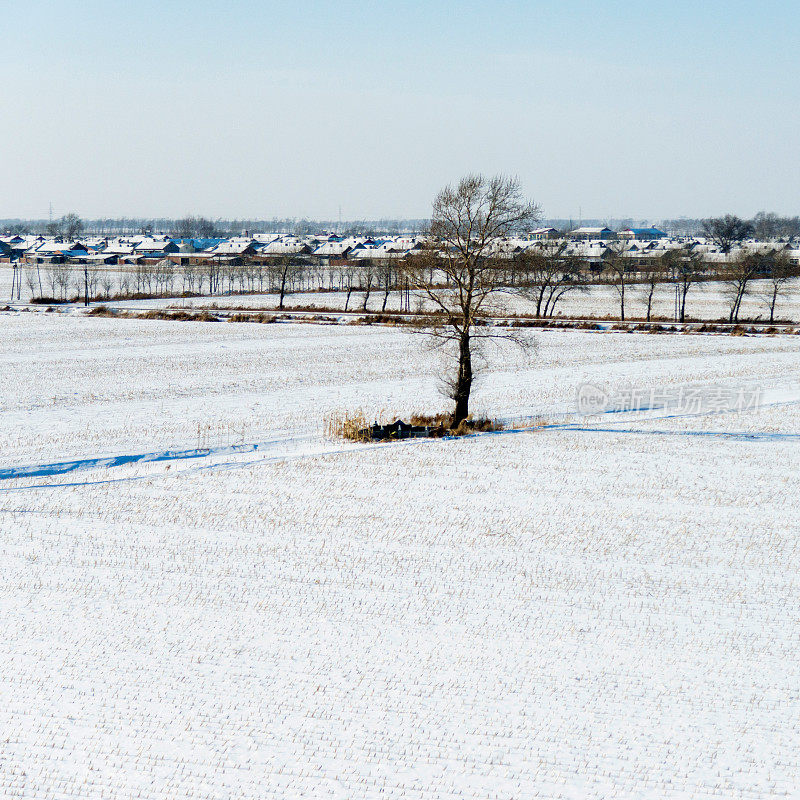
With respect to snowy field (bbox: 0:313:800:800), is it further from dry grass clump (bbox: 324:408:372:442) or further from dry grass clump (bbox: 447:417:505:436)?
dry grass clump (bbox: 447:417:505:436)

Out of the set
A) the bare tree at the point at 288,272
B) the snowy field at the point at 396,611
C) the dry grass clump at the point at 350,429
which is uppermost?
the bare tree at the point at 288,272

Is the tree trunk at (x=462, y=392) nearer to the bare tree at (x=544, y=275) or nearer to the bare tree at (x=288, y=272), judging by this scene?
the bare tree at (x=544, y=275)

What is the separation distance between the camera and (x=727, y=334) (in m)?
58.1

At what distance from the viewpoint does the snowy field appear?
8.93 meters

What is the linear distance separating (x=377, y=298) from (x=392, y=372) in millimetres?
54433

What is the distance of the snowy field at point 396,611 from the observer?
893 cm

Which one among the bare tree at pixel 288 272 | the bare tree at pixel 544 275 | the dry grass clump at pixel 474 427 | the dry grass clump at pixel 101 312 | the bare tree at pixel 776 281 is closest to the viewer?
the dry grass clump at pixel 474 427

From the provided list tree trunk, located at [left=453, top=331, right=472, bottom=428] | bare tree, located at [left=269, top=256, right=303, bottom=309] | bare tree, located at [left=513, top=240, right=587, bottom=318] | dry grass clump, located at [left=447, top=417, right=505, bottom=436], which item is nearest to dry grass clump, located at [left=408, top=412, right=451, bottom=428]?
tree trunk, located at [left=453, top=331, right=472, bottom=428]

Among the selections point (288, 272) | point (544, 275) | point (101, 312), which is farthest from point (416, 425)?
point (288, 272)

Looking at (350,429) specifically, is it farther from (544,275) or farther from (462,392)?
(544,275)

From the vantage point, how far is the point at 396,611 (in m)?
12.7

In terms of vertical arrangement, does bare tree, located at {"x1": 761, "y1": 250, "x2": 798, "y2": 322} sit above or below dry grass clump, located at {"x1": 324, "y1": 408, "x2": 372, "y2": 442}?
above

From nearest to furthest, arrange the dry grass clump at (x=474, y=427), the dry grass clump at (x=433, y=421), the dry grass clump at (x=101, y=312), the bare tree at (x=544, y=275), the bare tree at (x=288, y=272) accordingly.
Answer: the dry grass clump at (x=474, y=427)
the dry grass clump at (x=433, y=421)
the bare tree at (x=544, y=275)
the dry grass clump at (x=101, y=312)
the bare tree at (x=288, y=272)

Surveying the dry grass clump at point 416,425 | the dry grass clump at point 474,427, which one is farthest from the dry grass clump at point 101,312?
the dry grass clump at point 474,427
